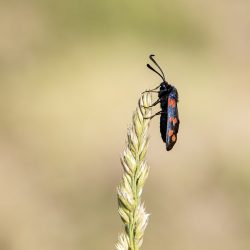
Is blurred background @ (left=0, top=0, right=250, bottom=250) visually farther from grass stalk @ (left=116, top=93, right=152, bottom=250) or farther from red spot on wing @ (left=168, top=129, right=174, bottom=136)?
grass stalk @ (left=116, top=93, right=152, bottom=250)

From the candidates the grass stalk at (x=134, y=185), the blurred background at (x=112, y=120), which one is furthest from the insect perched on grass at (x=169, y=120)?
the blurred background at (x=112, y=120)

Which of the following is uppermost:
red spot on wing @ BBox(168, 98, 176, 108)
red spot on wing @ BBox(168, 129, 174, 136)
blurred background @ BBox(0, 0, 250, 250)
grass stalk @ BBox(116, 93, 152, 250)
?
blurred background @ BBox(0, 0, 250, 250)

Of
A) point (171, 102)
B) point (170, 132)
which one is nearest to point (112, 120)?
point (171, 102)

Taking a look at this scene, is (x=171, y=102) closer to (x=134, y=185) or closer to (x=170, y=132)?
(x=170, y=132)

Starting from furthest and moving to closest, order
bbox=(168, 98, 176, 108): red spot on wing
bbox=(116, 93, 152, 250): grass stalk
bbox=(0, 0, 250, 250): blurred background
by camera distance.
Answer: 1. bbox=(0, 0, 250, 250): blurred background
2. bbox=(168, 98, 176, 108): red spot on wing
3. bbox=(116, 93, 152, 250): grass stalk

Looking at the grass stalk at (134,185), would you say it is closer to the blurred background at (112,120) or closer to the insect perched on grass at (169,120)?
the insect perched on grass at (169,120)

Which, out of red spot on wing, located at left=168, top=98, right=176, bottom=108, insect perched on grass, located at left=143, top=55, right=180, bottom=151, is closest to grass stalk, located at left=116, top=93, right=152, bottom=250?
insect perched on grass, located at left=143, top=55, right=180, bottom=151

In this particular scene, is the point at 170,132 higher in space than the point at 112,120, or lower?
lower

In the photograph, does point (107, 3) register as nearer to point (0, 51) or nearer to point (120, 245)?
point (0, 51)
